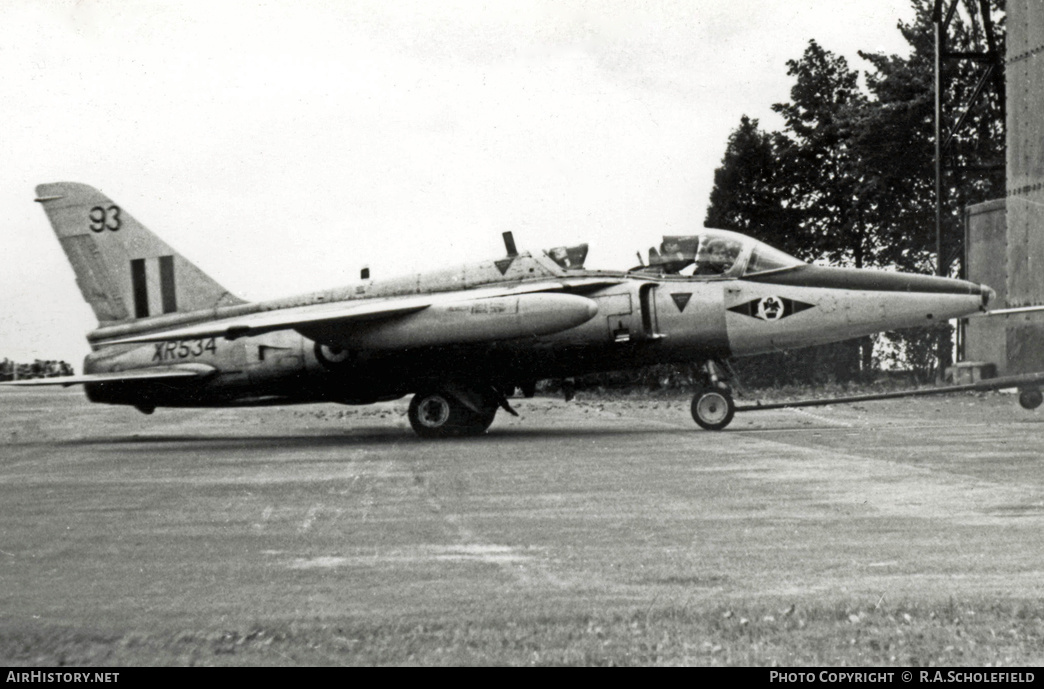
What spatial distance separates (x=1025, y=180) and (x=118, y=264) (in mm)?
16535

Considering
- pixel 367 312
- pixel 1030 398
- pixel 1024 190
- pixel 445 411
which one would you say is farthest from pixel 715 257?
pixel 1024 190

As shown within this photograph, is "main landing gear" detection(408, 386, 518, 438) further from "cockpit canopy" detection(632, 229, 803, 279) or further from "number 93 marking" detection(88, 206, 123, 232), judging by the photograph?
"number 93 marking" detection(88, 206, 123, 232)

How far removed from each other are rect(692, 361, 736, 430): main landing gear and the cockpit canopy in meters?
1.19

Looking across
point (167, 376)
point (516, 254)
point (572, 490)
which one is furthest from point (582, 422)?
point (572, 490)

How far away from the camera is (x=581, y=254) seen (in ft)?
52.3

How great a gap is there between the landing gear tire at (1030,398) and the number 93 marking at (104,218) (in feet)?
41.9

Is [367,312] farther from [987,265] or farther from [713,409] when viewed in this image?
[987,265]

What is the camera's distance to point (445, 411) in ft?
52.1

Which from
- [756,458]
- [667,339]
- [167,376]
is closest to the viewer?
[756,458]

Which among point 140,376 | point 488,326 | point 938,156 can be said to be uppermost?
point 938,156

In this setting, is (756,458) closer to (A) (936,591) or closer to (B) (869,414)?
(A) (936,591)

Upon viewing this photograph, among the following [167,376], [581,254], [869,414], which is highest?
[581,254]

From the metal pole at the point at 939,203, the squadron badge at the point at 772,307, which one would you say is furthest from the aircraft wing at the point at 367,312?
the metal pole at the point at 939,203

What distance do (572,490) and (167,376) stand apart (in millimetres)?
9713
